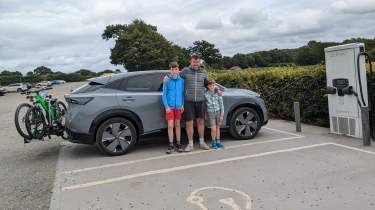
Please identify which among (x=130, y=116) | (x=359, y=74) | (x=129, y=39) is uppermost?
(x=129, y=39)

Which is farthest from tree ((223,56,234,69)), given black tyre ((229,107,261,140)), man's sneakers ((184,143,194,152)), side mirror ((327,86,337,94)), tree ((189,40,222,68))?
man's sneakers ((184,143,194,152))

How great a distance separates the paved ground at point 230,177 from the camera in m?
4.87

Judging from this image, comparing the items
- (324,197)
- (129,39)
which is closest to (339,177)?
(324,197)

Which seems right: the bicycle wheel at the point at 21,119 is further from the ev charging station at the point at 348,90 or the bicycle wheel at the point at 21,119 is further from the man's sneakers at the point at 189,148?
the ev charging station at the point at 348,90

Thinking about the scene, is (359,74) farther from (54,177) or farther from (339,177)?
(54,177)

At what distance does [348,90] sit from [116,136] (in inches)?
171

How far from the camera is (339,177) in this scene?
557cm

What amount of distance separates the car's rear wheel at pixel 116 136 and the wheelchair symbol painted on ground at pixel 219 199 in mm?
2590

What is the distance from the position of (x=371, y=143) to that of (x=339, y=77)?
144 centimetres

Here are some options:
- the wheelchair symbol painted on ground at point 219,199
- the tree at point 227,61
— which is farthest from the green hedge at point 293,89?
the tree at point 227,61

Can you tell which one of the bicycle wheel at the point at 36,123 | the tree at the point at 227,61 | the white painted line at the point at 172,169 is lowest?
the white painted line at the point at 172,169

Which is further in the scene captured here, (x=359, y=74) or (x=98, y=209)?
(x=359, y=74)

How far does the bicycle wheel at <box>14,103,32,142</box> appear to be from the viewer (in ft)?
25.2

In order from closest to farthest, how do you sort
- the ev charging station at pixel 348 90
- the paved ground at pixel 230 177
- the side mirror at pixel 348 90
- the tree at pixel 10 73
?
the paved ground at pixel 230 177, the ev charging station at pixel 348 90, the side mirror at pixel 348 90, the tree at pixel 10 73
